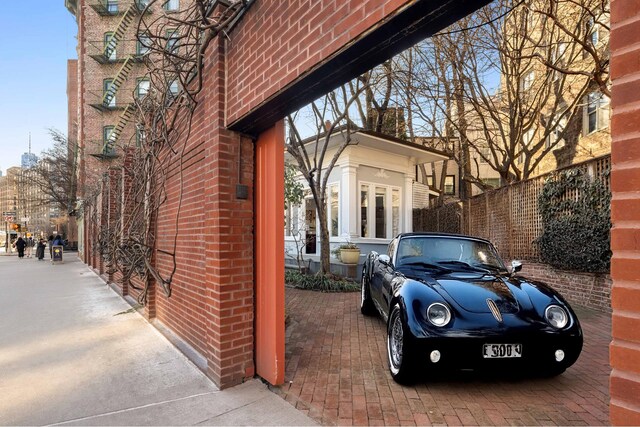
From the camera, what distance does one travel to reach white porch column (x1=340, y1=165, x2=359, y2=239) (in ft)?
39.3

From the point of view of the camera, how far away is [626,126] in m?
1.20

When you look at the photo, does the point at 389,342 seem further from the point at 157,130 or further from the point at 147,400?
the point at 157,130

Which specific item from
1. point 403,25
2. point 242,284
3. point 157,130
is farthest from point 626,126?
point 157,130

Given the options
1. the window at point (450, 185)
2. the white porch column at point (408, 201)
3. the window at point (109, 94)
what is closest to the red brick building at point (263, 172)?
the white porch column at point (408, 201)

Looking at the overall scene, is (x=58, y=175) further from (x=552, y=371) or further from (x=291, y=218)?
(x=552, y=371)

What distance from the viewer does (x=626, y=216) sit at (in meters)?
1.20

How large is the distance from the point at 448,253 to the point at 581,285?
3.87 m

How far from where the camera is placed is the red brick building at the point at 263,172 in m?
1.19

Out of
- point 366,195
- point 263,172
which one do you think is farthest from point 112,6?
point 263,172

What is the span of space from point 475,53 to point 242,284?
36.1 ft

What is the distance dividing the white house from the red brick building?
7.10 meters

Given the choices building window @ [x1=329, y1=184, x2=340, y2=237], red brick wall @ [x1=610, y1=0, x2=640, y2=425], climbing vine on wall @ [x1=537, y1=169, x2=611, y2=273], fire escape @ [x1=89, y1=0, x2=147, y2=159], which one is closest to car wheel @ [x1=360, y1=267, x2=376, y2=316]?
climbing vine on wall @ [x1=537, y1=169, x2=611, y2=273]

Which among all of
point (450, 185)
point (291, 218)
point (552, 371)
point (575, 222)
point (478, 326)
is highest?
point (450, 185)

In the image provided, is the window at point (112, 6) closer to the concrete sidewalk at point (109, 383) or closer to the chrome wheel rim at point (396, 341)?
the concrete sidewalk at point (109, 383)
